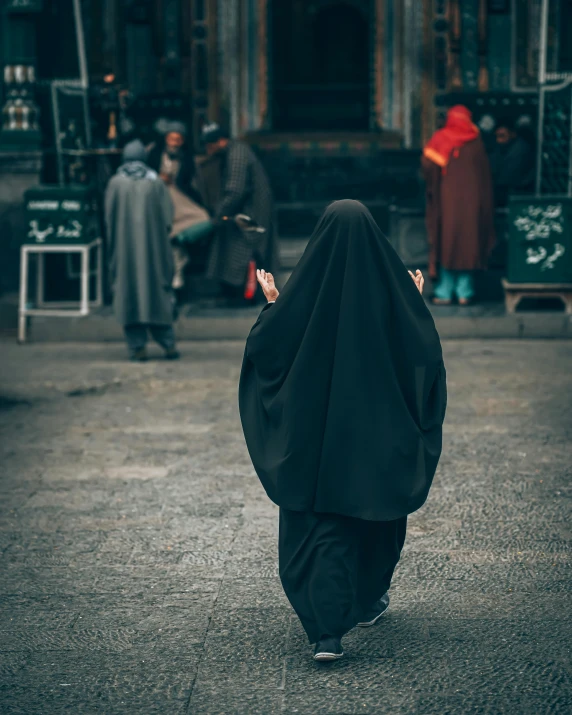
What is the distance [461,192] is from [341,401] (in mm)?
7513

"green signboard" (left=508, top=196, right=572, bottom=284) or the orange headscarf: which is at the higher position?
the orange headscarf

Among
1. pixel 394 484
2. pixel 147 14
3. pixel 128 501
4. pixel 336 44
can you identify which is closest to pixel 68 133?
pixel 147 14

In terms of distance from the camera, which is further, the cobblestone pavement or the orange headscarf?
the orange headscarf

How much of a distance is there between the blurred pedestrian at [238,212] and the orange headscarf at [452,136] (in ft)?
5.22

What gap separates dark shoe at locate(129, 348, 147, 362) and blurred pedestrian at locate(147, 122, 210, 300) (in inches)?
69.3

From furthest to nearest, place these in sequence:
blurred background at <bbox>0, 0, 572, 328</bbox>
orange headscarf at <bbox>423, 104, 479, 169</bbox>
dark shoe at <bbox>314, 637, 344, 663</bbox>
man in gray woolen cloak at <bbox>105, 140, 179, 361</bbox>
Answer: blurred background at <bbox>0, 0, 572, 328</bbox>
orange headscarf at <bbox>423, 104, 479, 169</bbox>
man in gray woolen cloak at <bbox>105, 140, 179, 361</bbox>
dark shoe at <bbox>314, 637, 344, 663</bbox>

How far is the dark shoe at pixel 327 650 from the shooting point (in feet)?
14.3

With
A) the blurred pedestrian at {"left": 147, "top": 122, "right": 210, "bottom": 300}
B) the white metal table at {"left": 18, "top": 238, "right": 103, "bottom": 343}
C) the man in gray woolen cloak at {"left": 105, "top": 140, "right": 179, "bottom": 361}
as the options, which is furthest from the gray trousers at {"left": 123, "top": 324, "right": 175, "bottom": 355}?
the blurred pedestrian at {"left": 147, "top": 122, "right": 210, "bottom": 300}

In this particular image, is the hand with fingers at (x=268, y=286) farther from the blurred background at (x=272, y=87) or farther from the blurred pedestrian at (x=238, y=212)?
the blurred background at (x=272, y=87)

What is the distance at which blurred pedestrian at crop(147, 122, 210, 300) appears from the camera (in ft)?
38.4

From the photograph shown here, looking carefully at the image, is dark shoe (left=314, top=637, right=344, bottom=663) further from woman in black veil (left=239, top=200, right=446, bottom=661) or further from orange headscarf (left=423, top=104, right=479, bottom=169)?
orange headscarf (left=423, top=104, right=479, bottom=169)

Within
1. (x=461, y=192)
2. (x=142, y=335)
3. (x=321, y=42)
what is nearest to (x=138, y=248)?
(x=142, y=335)

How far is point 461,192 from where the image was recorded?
11.5 meters

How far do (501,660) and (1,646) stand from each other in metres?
1.84
